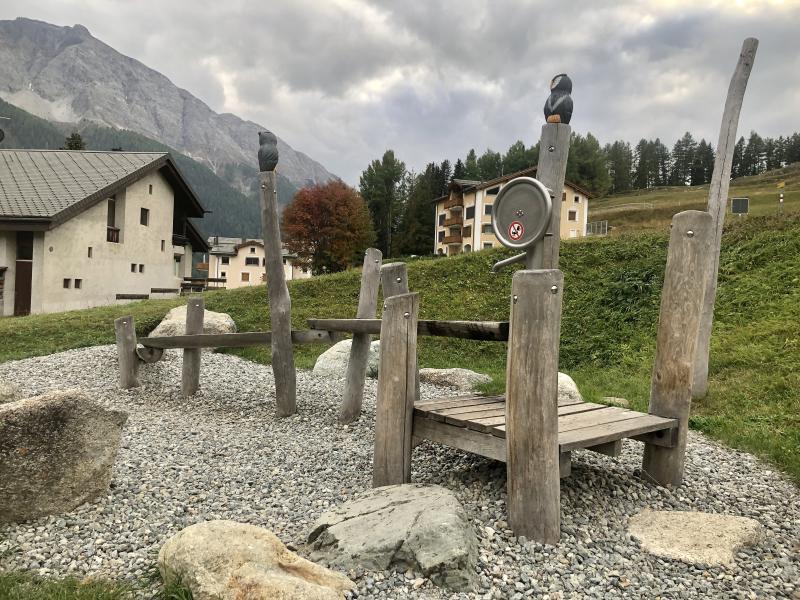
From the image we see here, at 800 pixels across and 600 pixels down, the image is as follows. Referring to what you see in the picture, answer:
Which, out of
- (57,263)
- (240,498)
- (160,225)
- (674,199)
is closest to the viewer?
(240,498)

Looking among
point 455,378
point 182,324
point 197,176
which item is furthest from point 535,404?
point 197,176

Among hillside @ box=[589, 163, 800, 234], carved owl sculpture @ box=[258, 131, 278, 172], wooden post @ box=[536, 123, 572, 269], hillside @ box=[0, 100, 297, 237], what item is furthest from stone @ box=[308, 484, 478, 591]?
hillside @ box=[0, 100, 297, 237]

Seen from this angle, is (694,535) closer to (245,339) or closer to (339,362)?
(245,339)

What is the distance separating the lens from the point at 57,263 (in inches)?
917

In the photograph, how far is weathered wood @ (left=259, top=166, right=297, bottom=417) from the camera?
7.76m

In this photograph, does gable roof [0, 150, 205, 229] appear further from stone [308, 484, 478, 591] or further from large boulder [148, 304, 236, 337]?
stone [308, 484, 478, 591]

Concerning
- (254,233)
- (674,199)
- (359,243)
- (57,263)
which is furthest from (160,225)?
(254,233)

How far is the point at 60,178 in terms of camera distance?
25250mm

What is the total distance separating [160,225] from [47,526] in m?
27.6

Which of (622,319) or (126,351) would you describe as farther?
(622,319)

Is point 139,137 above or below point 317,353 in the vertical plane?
above

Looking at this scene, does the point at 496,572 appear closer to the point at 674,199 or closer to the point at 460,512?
the point at 460,512

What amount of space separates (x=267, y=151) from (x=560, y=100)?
4.22 m

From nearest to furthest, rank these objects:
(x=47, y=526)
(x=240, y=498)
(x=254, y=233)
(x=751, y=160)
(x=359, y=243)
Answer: (x=47, y=526) < (x=240, y=498) < (x=359, y=243) < (x=751, y=160) < (x=254, y=233)
